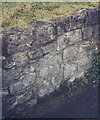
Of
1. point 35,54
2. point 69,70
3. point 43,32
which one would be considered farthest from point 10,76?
point 69,70

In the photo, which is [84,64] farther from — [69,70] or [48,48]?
[48,48]

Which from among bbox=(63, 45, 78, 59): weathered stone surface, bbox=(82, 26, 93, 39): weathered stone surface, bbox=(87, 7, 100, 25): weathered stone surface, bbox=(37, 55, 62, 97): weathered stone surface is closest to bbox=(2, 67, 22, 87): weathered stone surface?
bbox=(37, 55, 62, 97): weathered stone surface

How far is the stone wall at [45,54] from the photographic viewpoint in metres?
3.63

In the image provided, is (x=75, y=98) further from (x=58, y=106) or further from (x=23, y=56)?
(x=23, y=56)

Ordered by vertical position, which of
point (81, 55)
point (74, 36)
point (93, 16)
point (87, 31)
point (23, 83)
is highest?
point (93, 16)

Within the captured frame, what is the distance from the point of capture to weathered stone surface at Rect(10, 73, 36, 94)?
153 inches

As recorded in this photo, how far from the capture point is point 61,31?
402cm

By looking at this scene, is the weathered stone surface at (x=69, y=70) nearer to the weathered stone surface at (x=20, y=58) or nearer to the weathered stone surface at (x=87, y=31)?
the weathered stone surface at (x=87, y=31)

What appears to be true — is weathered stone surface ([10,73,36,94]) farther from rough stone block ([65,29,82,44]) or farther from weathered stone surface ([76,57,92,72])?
weathered stone surface ([76,57,92,72])

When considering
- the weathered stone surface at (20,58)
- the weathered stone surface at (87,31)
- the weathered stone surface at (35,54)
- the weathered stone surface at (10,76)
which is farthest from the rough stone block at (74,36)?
the weathered stone surface at (10,76)

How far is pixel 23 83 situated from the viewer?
13.0 feet

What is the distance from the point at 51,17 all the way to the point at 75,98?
7.31 feet

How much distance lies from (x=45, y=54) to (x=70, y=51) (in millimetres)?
717

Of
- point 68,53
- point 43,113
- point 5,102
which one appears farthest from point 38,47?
point 43,113
